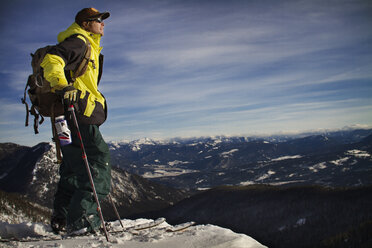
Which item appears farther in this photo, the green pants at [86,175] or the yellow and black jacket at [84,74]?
the green pants at [86,175]

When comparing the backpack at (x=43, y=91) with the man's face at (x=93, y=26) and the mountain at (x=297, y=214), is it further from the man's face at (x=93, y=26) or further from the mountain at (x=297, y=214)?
the mountain at (x=297, y=214)

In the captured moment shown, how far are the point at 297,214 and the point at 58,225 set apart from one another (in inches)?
2877

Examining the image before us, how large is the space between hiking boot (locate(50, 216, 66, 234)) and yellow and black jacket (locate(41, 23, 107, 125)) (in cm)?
324

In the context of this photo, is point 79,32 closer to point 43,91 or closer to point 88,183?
point 43,91

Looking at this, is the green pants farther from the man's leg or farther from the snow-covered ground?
the snow-covered ground

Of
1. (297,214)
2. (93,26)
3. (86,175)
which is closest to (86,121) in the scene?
(86,175)

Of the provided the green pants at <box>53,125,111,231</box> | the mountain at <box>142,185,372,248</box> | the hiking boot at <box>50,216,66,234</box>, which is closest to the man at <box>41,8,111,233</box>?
the green pants at <box>53,125,111,231</box>

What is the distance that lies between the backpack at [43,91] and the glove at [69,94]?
20.1 inches

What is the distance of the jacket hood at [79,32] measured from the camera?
714cm

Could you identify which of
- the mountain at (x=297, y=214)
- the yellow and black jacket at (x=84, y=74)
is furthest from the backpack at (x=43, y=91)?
the mountain at (x=297, y=214)

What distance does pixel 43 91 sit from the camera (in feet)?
21.4

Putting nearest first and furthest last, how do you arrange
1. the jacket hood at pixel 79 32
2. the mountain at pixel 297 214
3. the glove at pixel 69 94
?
the glove at pixel 69 94, the jacket hood at pixel 79 32, the mountain at pixel 297 214

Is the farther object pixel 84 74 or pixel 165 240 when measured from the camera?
pixel 84 74

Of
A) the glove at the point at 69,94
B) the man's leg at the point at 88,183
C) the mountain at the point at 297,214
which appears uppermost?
the glove at the point at 69,94
